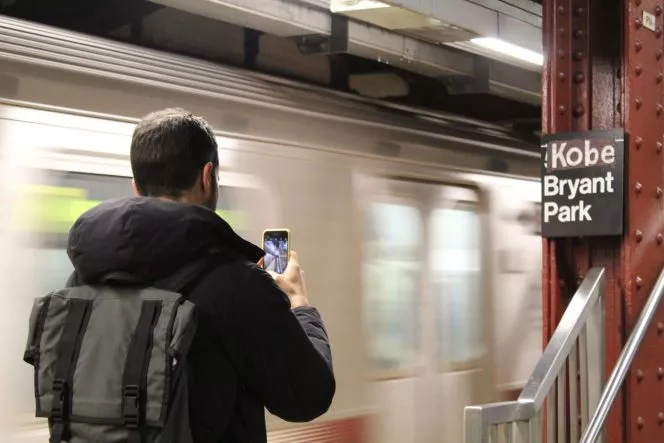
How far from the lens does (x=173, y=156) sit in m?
1.96

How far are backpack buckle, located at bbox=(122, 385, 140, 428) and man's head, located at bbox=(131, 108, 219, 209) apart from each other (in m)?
0.41

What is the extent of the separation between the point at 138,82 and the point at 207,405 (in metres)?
2.42

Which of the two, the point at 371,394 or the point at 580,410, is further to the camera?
the point at 371,394

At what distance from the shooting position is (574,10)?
3578 mm

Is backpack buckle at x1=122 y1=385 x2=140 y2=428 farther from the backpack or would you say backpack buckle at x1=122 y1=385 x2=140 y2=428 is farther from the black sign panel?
the black sign panel

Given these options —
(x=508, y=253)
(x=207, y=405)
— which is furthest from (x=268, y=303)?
(x=508, y=253)

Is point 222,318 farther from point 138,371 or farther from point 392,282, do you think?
point 392,282

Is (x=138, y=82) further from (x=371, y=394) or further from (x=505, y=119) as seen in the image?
(x=505, y=119)

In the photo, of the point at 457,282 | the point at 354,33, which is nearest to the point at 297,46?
the point at 354,33

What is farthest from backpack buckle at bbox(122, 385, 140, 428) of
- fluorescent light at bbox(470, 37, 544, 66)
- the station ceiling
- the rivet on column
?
fluorescent light at bbox(470, 37, 544, 66)

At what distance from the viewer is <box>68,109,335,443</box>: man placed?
1879 mm

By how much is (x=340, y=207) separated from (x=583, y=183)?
5.75 ft

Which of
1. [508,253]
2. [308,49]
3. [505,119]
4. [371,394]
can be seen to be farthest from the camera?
[505,119]

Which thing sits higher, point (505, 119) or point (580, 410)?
Result: point (505, 119)
